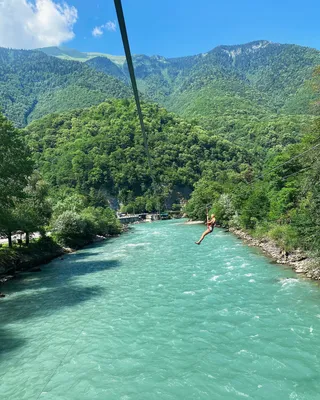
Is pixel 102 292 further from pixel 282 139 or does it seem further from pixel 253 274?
pixel 282 139

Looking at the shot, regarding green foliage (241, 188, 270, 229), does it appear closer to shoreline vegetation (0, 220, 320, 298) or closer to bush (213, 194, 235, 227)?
shoreline vegetation (0, 220, 320, 298)

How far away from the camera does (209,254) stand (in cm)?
3241

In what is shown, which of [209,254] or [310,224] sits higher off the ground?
[310,224]

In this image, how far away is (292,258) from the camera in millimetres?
26531

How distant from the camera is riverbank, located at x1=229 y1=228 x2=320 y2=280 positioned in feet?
72.1

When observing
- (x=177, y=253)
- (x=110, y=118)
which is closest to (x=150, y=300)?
(x=177, y=253)

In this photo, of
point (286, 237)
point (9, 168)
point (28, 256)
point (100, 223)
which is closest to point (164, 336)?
point (286, 237)

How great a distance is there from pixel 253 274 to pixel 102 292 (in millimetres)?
11108

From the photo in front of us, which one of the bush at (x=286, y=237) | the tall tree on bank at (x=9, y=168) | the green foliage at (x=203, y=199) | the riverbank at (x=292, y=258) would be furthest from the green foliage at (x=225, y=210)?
the tall tree on bank at (x=9, y=168)

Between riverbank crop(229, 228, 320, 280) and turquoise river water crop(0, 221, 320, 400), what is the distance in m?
1.19

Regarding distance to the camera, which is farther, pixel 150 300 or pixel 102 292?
pixel 102 292

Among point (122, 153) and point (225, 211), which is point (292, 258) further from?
point (122, 153)

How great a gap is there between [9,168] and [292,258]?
24.5 m

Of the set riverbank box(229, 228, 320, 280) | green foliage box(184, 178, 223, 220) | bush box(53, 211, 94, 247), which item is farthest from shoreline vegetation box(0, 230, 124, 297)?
green foliage box(184, 178, 223, 220)
